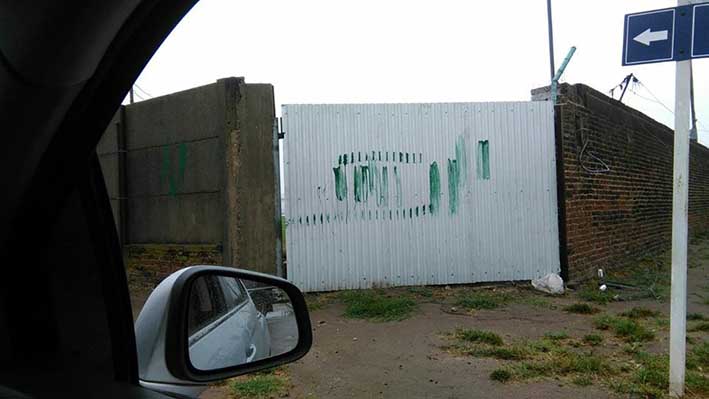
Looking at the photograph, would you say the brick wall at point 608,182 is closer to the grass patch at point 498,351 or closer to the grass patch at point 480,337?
the grass patch at point 480,337

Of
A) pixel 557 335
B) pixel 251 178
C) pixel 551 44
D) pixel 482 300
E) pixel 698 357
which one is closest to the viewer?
pixel 698 357

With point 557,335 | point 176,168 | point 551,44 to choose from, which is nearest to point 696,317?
point 557,335

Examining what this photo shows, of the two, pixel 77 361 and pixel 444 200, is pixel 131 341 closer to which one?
pixel 77 361

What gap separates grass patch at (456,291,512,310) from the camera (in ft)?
21.6

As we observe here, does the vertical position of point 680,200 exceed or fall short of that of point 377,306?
it exceeds it

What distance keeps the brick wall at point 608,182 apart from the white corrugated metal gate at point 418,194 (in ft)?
1.20

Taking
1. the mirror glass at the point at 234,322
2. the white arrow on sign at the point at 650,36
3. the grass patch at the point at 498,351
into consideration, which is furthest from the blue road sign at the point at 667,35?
the mirror glass at the point at 234,322

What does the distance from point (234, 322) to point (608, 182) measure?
8.40m

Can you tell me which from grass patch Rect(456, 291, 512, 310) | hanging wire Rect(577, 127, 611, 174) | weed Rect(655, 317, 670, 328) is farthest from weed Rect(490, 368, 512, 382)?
hanging wire Rect(577, 127, 611, 174)

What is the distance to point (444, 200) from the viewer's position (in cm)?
755

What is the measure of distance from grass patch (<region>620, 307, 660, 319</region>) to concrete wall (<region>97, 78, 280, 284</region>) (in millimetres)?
4435

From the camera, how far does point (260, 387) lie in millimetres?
4023

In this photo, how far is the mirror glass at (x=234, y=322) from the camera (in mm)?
1856

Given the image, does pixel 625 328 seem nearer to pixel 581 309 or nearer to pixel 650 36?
pixel 581 309
